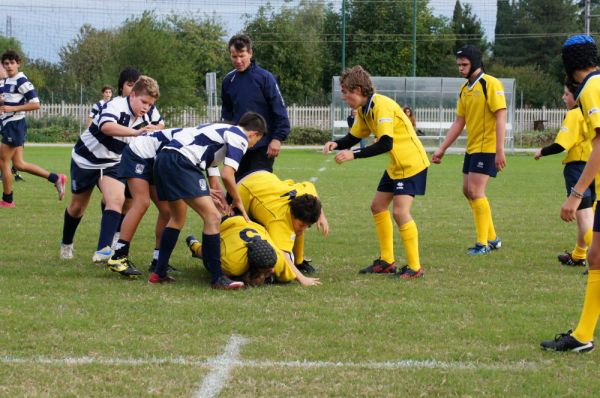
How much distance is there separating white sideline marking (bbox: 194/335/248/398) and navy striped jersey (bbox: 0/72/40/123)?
854 cm

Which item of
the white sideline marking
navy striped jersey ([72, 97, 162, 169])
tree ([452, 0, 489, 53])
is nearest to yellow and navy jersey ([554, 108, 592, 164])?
navy striped jersey ([72, 97, 162, 169])

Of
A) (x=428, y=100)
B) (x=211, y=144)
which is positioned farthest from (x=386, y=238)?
(x=428, y=100)

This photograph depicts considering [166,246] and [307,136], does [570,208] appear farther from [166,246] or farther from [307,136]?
[307,136]

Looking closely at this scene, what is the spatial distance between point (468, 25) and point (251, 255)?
76.0 metres

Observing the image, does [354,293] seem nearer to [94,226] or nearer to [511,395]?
[511,395]

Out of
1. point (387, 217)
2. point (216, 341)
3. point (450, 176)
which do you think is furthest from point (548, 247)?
point (450, 176)

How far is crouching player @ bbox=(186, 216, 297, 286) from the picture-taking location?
6984 mm

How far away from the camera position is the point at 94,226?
10992mm

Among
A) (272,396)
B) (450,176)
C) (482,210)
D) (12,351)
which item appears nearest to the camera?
(272,396)

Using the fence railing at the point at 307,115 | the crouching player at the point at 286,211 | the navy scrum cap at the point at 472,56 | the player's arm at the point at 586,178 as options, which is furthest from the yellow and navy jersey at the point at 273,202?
the fence railing at the point at 307,115

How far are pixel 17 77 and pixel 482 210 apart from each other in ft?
23.9

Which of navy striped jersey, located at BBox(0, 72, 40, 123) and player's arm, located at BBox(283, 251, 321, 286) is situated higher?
navy striped jersey, located at BBox(0, 72, 40, 123)

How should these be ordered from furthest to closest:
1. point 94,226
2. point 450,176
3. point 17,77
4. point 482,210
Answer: point 450,176, point 17,77, point 94,226, point 482,210

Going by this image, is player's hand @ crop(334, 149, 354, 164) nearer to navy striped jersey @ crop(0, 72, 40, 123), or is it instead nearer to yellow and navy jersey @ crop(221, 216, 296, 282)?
yellow and navy jersey @ crop(221, 216, 296, 282)
